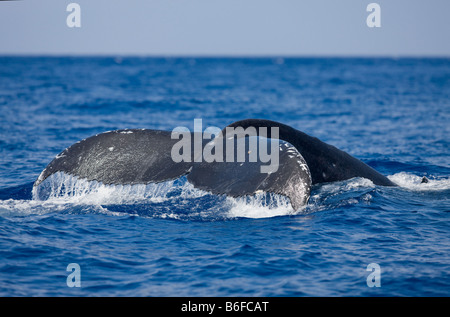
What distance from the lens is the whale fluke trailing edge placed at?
6395mm

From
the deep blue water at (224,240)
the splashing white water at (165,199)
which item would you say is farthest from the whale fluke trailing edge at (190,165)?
the deep blue water at (224,240)

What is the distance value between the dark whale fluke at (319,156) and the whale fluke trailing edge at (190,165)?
1cm

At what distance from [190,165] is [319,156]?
2.29m

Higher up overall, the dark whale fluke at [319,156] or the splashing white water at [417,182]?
the dark whale fluke at [319,156]

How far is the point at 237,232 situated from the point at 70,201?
9.73 ft

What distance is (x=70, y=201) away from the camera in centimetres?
877

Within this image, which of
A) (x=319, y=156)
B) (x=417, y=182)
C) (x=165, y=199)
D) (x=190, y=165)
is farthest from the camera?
(x=417, y=182)

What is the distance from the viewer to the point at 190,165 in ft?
23.7

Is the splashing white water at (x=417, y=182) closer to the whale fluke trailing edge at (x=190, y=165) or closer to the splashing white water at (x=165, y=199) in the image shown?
the whale fluke trailing edge at (x=190, y=165)

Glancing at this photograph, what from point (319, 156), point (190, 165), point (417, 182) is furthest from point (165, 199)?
point (417, 182)

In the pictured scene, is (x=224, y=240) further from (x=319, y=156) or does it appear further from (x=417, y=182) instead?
(x=417, y=182)

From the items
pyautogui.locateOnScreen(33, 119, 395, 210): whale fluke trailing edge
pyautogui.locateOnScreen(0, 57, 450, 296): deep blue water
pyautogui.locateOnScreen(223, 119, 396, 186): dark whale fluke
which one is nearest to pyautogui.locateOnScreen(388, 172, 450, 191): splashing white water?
pyautogui.locateOnScreen(0, 57, 450, 296): deep blue water

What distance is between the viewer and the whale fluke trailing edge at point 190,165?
21.0ft
